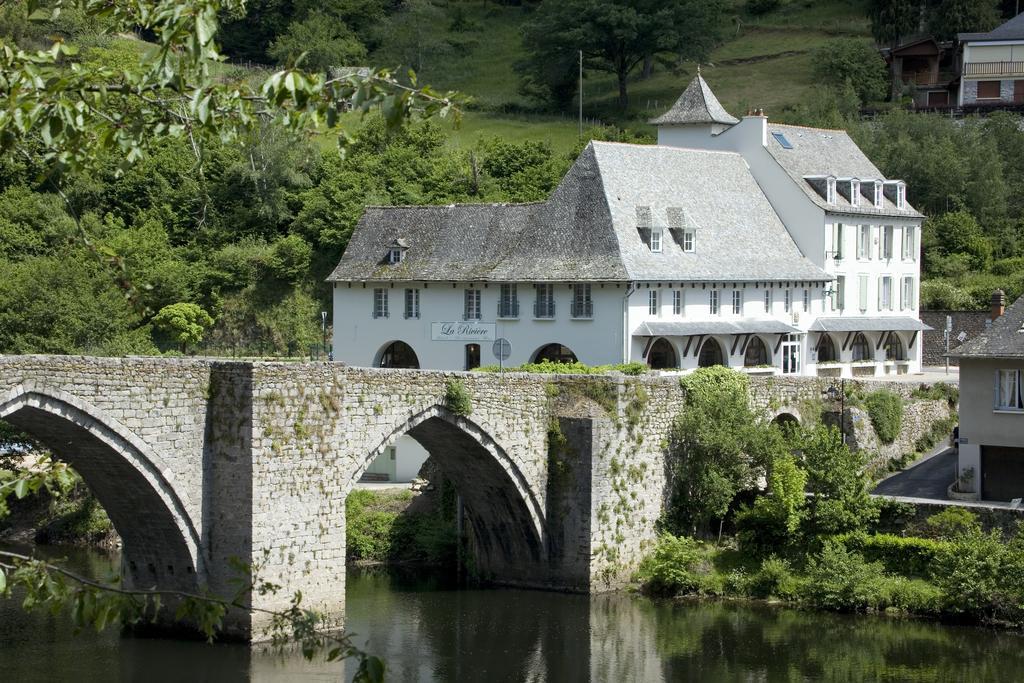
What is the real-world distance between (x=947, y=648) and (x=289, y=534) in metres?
11.3

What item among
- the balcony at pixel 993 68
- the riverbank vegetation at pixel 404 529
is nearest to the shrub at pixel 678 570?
the riverbank vegetation at pixel 404 529

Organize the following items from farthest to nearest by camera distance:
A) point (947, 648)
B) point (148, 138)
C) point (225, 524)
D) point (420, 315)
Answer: point (420, 315)
point (947, 648)
point (225, 524)
point (148, 138)

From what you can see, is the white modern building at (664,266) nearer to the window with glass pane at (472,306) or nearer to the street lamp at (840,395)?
the window with glass pane at (472,306)

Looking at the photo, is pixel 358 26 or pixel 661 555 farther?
pixel 358 26

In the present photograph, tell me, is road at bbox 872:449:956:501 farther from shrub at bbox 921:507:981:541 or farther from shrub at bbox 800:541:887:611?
shrub at bbox 800:541:887:611

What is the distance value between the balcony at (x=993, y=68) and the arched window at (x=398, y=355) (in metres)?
A: 35.2

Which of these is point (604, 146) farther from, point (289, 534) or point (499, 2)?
point (499, 2)

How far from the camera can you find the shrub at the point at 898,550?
31359 mm

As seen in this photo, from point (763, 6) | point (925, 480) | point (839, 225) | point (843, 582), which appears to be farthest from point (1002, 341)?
point (763, 6)

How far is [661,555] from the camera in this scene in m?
33.3

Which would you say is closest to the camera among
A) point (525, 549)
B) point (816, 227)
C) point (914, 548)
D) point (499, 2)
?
point (914, 548)

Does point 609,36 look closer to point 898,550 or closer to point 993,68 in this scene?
point 993,68

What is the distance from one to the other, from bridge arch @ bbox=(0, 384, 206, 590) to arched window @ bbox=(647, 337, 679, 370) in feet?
65.4

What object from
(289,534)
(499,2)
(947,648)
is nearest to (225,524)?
(289,534)
